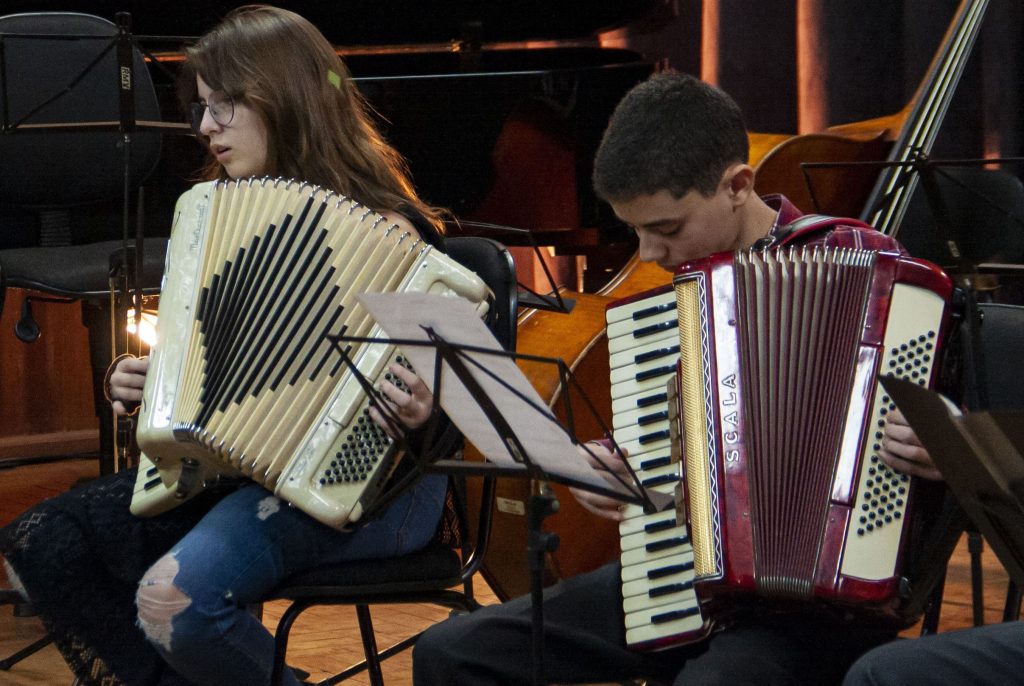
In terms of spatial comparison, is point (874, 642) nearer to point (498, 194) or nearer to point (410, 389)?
point (410, 389)

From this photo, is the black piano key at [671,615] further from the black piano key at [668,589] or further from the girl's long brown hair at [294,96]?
the girl's long brown hair at [294,96]

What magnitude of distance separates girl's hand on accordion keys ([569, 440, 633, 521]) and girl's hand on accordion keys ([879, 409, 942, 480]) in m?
0.32

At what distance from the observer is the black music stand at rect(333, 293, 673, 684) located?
142cm

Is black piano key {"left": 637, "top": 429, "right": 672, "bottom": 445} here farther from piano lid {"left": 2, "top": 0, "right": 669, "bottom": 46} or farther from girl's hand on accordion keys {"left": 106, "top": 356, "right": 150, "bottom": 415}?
piano lid {"left": 2, "top": 0, "right": 669, "bottom": 46}

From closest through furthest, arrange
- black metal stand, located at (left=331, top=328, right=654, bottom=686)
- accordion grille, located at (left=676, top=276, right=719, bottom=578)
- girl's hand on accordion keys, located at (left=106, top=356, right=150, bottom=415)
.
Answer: black metal stand, located at (left=331, top=328, right=654, bottom=686) → accordion grille, located at (left=676, top=276, right=719, bottom=578) → girl's hand on accordion keys, located at (left=106, top=356, right=150, bottom=415)

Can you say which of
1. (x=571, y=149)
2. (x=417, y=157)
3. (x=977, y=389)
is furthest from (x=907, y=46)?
(x=977, y=389)

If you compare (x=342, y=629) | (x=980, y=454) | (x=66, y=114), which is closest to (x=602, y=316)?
(x=342, y=629)

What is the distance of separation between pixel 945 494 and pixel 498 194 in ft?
8.10

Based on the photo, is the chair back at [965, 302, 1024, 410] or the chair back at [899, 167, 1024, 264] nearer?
the chair back at [965, 302, 1024, 410]

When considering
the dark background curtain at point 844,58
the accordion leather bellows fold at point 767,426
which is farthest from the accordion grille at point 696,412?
the dark background curtain at point 844,58

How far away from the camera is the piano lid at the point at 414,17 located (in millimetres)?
4453

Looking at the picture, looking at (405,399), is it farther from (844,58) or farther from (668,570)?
(844,58)

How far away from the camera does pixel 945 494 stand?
5.25ft

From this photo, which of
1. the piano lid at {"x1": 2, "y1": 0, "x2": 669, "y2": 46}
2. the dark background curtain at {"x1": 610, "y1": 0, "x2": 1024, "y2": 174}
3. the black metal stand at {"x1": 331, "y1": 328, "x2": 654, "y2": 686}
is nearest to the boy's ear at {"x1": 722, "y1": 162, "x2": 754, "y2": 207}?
the black metal stand at {"x1": 331, "y1": 328, "x2": 654, "y2": 686}
